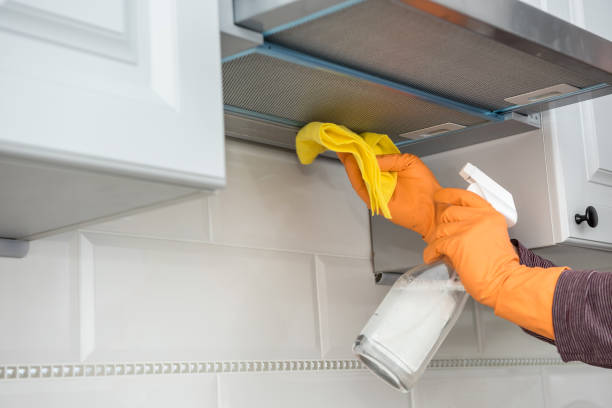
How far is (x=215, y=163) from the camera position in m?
0.63

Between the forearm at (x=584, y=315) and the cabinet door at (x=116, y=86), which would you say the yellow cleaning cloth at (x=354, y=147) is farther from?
the cabinet door at (x=116, y=86)

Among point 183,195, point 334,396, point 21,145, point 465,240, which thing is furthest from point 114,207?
point 334,396

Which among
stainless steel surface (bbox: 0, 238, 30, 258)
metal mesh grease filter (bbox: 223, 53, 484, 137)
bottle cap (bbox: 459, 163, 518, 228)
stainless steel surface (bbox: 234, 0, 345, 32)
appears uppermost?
stainless steel surface (bbox: 234, 0, 345, 32)

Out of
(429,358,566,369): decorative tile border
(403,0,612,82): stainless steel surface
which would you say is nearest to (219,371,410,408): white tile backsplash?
(429,358,566,369): decorative tile border

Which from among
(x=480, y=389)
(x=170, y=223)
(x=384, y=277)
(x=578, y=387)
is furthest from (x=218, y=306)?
(x=578, y=387)

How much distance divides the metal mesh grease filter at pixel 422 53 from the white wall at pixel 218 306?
28cm

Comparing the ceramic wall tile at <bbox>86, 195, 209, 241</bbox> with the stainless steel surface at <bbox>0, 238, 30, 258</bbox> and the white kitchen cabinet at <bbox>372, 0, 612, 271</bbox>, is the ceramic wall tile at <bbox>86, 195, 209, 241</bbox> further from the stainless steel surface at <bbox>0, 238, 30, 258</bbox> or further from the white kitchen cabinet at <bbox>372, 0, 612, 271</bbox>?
the white kitchen cabinet at <bbox>372, 0, 612, 271</bbox>

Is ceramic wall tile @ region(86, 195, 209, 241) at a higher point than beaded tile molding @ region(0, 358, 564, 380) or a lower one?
higher

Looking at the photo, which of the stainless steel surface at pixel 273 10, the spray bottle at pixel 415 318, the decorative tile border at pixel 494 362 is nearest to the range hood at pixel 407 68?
the stainless steel surface at pixel 273 10

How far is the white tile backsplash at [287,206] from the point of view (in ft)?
3.64

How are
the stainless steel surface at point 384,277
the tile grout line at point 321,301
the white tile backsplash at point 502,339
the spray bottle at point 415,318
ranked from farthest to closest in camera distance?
1. the white tile backsplash at point 502,339
2. the stainless steel surface at point 384,277
3. the tile grout line at point 321,301
4. the spray bottle at point 415,318

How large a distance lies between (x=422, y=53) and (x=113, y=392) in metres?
0.56

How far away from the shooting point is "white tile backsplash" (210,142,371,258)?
1110 mm

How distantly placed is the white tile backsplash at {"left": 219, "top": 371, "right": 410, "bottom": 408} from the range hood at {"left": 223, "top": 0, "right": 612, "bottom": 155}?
0.36 meters
